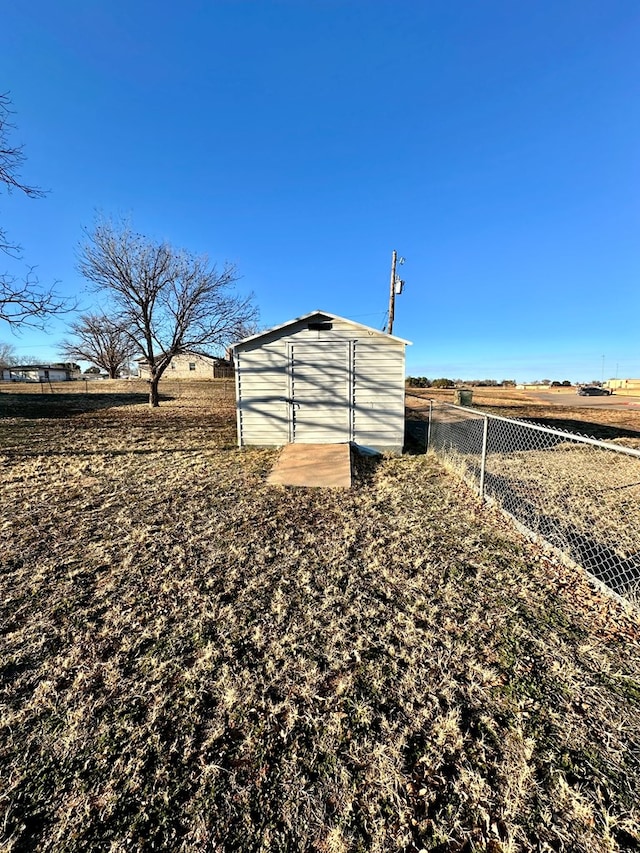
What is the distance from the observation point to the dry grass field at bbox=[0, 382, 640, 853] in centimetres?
148

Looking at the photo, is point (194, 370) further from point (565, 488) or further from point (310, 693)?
point (310, 693)

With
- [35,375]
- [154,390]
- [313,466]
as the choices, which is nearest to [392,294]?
[313,466]

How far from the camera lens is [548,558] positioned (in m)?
3.59

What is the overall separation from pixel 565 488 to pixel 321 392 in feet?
16.1

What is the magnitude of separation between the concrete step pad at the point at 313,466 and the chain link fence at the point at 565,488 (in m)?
2.01

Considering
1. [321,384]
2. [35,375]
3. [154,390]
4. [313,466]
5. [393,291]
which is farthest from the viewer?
[35,375]

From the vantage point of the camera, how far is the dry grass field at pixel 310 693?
1484 millimetres

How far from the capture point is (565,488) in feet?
19.0

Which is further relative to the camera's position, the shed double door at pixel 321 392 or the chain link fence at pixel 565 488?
the shed double door at pixel 321 392

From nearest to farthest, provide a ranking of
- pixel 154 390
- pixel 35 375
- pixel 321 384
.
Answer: pixel 321 384 < pixel 154 390 < pixel 35 375

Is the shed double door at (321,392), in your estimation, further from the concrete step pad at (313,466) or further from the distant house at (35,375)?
the distant house at (35,375)

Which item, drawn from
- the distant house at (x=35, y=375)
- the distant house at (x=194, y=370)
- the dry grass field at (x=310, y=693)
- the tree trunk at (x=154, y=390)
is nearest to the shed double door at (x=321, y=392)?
the dry grass field at (x=310, y=693)

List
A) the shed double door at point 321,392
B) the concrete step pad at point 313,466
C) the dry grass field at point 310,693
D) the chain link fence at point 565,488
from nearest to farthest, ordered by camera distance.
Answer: the dry grass field at point 310,693
the chain link fence at point 565,488
the concrete step pad at point 313,466
the shed double door at point 321,392

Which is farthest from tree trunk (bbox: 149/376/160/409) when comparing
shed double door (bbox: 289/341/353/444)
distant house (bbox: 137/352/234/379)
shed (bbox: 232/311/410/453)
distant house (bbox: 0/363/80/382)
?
distant house (bbox: 0/363/80/382)
